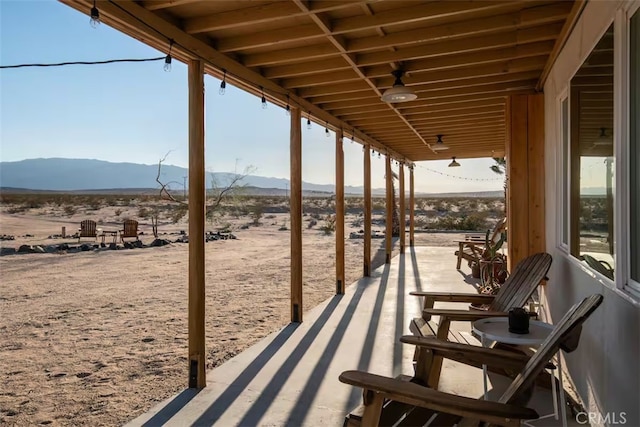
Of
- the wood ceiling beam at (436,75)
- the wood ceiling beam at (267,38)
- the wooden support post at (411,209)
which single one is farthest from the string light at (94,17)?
the wooden support post at (411,209)

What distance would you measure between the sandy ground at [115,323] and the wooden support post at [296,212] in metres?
0.30

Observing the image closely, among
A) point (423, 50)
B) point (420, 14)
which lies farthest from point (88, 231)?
point (420, 14)

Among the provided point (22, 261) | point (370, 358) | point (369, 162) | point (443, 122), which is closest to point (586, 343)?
point (370, 358)

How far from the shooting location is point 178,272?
8195 millimetres

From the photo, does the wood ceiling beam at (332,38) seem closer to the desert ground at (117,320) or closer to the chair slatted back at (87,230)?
the desert ground at (117,320)

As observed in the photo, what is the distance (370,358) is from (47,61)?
320 cm

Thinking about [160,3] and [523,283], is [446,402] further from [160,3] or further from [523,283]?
[160,3]

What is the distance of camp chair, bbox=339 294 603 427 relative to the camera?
1372mm

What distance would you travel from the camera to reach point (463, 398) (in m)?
1.44

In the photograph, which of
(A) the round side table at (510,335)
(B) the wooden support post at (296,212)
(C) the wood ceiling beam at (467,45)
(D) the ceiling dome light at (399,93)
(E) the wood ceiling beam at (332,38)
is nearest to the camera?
(A) the round side table at (510,335)

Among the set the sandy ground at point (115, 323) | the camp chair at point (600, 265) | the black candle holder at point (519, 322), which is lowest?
the sandy ground at point (115, 323)

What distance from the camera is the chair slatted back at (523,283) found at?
2887 mm

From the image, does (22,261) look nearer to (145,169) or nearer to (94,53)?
(94,53)

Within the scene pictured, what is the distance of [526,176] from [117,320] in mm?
4766
